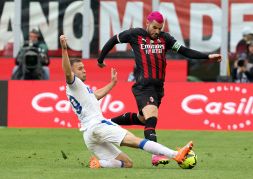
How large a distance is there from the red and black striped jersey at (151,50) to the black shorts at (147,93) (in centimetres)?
12

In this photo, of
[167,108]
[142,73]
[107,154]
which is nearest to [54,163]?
[107,154]

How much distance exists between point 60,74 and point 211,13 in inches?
165

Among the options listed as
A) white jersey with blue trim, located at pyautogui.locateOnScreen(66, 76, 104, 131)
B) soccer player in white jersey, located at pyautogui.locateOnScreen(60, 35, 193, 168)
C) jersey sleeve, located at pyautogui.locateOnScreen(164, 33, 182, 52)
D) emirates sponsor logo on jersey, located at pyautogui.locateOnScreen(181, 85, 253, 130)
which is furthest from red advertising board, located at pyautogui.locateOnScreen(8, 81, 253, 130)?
→ white jersey with blue trim, located at pyautogui.locateOnScreen(66, 76, 104, 131)

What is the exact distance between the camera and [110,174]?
11.3m

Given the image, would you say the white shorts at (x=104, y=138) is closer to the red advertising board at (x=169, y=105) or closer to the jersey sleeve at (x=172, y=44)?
the jersey sleeve at (x=172, y=44)

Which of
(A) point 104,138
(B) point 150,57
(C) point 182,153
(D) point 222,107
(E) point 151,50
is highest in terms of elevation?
(E) point 151,50

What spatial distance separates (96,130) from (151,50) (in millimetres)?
1943

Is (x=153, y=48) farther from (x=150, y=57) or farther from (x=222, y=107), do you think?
(x=222, y=107)

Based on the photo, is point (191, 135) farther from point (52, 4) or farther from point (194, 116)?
point (52, 4)

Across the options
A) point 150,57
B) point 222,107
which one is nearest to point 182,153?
point 150,57

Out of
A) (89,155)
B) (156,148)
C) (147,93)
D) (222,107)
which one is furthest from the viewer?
(222,107)

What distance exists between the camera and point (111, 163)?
12.2 metres

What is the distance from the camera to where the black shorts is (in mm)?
13273

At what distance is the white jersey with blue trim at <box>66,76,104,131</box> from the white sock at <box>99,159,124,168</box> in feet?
1.68
